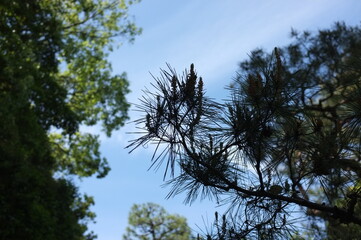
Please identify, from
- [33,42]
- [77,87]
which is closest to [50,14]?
[33,42]

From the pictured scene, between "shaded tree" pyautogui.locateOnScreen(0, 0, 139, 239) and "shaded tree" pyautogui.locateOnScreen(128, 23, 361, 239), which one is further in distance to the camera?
"shaded tree" pyautogui.locateOnScreen(0, 0, 139, 239)

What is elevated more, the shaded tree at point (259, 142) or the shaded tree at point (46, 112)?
the shaded tree at point (46, 112)

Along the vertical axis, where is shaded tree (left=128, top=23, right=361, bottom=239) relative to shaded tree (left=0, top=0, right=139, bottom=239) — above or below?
below

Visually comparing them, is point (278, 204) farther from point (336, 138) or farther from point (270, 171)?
point (336, 138)

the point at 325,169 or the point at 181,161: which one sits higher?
the point at 181,161

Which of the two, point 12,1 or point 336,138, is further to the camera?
point 12,1

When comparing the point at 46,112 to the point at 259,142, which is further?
the point at 46,112

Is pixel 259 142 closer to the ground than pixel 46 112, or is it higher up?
closer to the ground

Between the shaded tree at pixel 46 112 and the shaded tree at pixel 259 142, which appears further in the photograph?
the shaded tree at pixel 46 112
